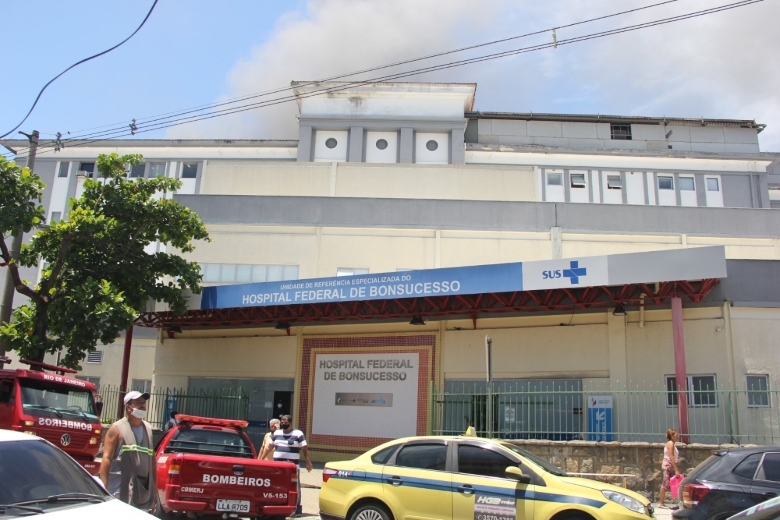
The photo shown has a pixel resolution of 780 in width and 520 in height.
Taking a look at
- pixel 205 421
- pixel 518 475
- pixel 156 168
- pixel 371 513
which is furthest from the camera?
pixel 156 168

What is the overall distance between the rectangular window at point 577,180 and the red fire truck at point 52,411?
33417mm

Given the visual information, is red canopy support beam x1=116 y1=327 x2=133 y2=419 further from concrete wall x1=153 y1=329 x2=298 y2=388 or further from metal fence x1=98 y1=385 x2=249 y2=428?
concrete wall x1=153 y1=329 x2=298 y2=388

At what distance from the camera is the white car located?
4.76m

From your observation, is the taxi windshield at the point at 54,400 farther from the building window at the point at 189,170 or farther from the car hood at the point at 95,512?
the building window at the point at 189,170

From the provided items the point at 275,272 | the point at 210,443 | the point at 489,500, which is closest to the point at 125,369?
the point at 275,272

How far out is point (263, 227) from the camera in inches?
1015

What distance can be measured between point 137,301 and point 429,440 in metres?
13.1

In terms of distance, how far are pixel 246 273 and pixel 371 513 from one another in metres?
16.9

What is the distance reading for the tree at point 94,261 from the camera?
17.8 m

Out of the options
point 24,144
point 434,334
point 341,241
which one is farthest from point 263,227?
point 24,144

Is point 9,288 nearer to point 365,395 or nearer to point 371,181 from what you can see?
point 365,395

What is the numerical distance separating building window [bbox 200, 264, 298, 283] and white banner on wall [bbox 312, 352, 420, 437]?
4.61m

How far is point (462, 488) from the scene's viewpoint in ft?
28.8

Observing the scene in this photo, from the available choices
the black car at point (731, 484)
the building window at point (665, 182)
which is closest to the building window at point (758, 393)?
the black car at point (731, 484)
